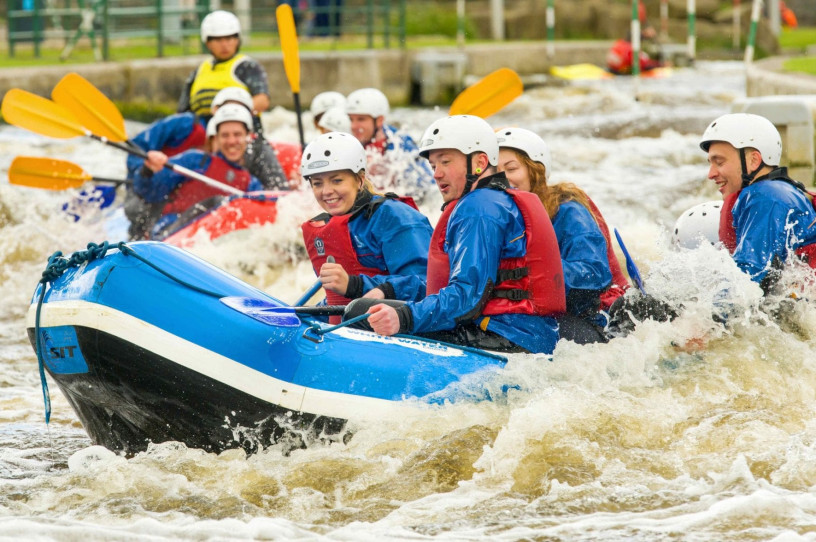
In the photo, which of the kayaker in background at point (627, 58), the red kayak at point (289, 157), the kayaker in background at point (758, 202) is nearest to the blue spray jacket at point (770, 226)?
the kayaker in background at point (758, 202)

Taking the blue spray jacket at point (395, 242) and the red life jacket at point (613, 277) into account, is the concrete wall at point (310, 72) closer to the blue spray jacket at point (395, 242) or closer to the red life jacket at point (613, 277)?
the blue spray jacket at point (395, 242)

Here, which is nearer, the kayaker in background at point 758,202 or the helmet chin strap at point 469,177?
the helmet chin strap at point 469,177

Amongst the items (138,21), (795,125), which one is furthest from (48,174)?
(138,21)

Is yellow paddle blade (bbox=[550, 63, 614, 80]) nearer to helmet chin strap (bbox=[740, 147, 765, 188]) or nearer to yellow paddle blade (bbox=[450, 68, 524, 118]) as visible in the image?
yellow paddle blade (bbox=[450, 68, 524, 118])

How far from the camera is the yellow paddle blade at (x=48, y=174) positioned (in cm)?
827

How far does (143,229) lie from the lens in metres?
8.52

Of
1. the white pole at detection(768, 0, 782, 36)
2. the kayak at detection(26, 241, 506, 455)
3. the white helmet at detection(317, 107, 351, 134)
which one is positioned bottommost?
the kayak at detection(26, 241, 506, 455)

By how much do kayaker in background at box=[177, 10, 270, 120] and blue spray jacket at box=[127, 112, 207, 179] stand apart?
21cm

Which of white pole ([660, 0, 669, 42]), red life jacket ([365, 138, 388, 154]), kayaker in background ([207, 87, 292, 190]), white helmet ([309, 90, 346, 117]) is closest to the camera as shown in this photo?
red life jacket ([365, 138, 388, 154])

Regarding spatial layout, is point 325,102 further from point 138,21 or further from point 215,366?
point 138,21

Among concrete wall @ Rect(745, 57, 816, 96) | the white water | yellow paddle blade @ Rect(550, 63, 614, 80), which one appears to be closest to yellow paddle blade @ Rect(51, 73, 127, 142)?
the white water

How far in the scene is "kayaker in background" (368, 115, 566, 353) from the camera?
13.9ft

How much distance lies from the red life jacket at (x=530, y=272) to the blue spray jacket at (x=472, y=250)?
0.12ft

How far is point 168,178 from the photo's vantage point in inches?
332
